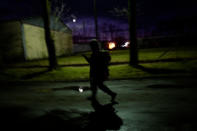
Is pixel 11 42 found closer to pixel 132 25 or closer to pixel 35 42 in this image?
pixel 35 42

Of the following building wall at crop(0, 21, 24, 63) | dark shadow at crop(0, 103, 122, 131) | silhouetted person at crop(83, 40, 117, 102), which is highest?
building wall at crop(0, 21, 24, 63)

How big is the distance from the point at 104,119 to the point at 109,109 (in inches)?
32.5

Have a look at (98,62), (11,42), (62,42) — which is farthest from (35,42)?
(98,62)

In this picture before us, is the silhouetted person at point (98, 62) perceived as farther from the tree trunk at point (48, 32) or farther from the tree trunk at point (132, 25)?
the tree trunk at point (48, 32)

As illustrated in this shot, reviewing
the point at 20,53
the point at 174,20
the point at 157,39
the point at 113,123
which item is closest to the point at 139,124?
the point at 113,123

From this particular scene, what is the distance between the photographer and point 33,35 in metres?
27.0

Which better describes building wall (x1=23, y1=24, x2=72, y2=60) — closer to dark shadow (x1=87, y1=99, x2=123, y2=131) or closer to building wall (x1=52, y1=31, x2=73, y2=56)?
building wall (x1=52, y1=31, x2=73, y2=56)

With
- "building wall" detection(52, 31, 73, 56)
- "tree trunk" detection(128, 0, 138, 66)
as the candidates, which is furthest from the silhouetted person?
→ "building wall" detection(52, 31, 73, 56)

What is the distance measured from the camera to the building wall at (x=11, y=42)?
24.6 m

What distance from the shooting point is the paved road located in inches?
183

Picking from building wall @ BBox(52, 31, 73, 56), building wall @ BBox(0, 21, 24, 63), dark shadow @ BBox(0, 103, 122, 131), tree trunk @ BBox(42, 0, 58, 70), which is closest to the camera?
dark shadow @ BBox(0, 103, 122, 131)

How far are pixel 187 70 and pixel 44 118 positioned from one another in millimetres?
9490

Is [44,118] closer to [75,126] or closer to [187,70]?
[75,126]

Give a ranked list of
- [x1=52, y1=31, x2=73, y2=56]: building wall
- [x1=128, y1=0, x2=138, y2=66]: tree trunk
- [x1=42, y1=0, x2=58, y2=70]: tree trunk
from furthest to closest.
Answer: [x1=52, y1=31, x2=73, y2=56]: building wall → [x1=42, y1=0, x2=58, y2=70]: tree trunk → [x1=128, y1=0, x2=138, y2=66]: tree trunk
